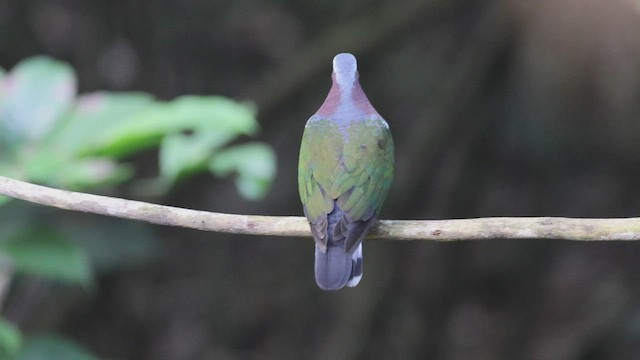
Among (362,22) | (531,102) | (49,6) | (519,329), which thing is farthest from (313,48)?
(519,329)

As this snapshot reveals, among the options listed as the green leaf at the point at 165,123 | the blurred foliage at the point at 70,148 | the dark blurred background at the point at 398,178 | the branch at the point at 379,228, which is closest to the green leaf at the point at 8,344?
the blurred foliage at the point at 70,148

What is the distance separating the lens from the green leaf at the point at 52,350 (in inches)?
109

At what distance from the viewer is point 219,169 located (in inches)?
115

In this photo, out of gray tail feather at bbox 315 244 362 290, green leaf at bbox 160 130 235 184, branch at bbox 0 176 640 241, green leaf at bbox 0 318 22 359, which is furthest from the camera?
green leaf at bbox 160 130 235 184

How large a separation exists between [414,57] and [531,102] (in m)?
0.75

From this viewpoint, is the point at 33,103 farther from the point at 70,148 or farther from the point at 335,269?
the point at 335,269

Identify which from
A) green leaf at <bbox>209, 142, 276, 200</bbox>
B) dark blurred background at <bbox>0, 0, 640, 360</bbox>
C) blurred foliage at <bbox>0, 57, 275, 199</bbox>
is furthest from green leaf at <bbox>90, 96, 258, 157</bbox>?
dark blurred background at <bbox>0, 0, 640, 360</bbox>

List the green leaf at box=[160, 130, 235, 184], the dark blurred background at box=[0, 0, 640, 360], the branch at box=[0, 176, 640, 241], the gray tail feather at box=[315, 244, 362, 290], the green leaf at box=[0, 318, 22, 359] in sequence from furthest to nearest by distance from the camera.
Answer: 1. the dark blurred background at box=[0, 0, 640, 360]
2. the green leaf at box=[160, 130, 235, 184]
3. the green leaf at box=[0, 318, 22, 359]
4. the gray tail feather at box=[315, 244, 362, 290]
5. the branch at box=[0, 176, 640, 241]

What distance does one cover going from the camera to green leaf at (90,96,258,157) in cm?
270

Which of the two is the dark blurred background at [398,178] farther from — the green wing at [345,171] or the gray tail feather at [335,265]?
the gray tail feather at [335,265]

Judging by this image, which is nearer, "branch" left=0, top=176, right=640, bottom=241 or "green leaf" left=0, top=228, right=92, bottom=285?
"branch" left=0, top=176, right=640, bottom=241

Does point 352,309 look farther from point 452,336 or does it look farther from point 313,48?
point 313,48

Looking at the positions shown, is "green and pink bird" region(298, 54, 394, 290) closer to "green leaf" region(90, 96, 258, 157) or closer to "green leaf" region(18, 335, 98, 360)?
"green leaf" region(90, 96, 258, 157)

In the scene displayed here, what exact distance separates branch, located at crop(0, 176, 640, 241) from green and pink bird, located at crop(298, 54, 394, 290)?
0.08 m
